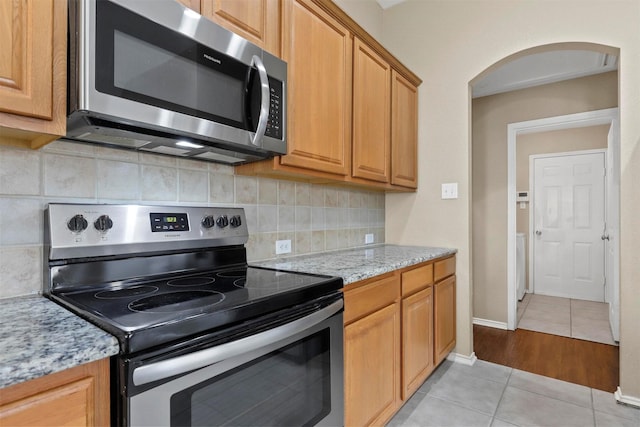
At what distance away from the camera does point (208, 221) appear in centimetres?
147

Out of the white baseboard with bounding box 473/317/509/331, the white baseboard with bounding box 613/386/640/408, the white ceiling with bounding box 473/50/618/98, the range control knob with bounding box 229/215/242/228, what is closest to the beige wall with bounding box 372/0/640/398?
the white baseboard with bounding box 613/386/640/408

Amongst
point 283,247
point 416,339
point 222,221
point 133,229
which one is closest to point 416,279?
point 416,339

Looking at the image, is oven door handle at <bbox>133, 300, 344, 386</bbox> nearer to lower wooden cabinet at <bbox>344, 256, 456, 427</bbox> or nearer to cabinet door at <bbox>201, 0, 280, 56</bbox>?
lower wooden cabinet at <bbox>344, 256, 456, 427</bbox>

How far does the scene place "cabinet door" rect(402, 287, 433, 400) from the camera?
6.13ft

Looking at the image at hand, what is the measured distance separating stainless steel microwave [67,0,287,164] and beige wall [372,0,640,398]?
1.64 meters

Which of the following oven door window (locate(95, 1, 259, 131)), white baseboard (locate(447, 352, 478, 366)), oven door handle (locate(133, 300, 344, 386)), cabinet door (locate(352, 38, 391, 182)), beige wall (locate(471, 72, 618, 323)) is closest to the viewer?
oven door handle (locate(133, 300, 344, 386))

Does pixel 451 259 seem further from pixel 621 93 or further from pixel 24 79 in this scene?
pixel 24 79

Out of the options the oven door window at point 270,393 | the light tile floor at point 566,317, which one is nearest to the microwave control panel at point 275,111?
the oven door window at point 270,393

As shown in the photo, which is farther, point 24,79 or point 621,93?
point 621,93

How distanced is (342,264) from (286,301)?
681 mm

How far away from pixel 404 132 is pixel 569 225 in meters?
3.58

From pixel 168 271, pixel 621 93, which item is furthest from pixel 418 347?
pixel 621 93

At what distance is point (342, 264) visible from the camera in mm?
1706

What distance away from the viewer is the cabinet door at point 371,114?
6.58 ft
